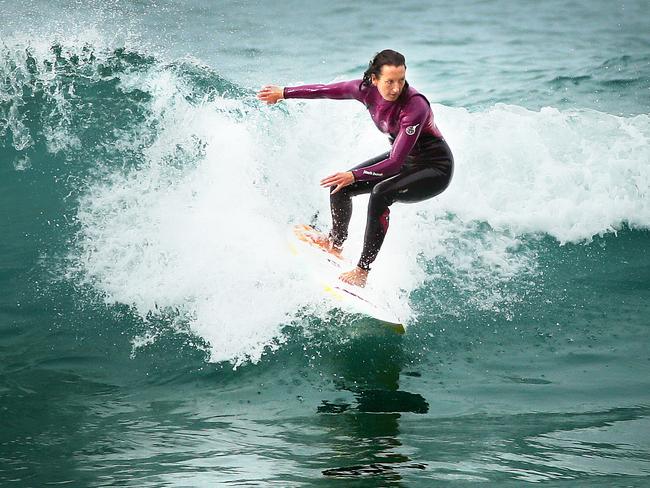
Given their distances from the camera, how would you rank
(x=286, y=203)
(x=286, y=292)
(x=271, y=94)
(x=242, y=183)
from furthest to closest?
(x=286, y=203) → (x=242, y=183) → (x=286, y=292) → (x=271, y=94)

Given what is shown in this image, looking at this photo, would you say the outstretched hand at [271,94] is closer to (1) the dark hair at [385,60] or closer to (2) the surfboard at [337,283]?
(1) the dark hair at [385,60]

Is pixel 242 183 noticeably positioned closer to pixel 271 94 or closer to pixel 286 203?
pixel 286 203

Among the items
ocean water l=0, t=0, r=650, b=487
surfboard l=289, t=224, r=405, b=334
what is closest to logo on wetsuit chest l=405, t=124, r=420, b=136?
surfboard l=289, t=224, r=405, b=334

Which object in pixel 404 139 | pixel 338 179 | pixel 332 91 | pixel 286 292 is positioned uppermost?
pixel 332 91

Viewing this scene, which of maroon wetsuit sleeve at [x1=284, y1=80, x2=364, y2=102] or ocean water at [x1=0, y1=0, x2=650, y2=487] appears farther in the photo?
maroon wetsuit sleeve at [x1=284, y1=80, x2=364, y2=102]

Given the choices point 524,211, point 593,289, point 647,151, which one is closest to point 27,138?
point 524,211

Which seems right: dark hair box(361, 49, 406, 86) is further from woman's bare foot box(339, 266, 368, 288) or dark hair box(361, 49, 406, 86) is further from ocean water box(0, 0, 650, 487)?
ocean water box(0, 0, 650, 487)

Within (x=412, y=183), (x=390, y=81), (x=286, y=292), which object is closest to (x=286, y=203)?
(x=286, y=292)

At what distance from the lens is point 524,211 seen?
8445 millimetres

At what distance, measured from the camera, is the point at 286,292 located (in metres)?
6.21

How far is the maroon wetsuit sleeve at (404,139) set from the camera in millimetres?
5254

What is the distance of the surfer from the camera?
5.25 metres

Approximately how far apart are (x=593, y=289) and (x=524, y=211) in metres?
1.58

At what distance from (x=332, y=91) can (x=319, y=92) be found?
0.10 m
